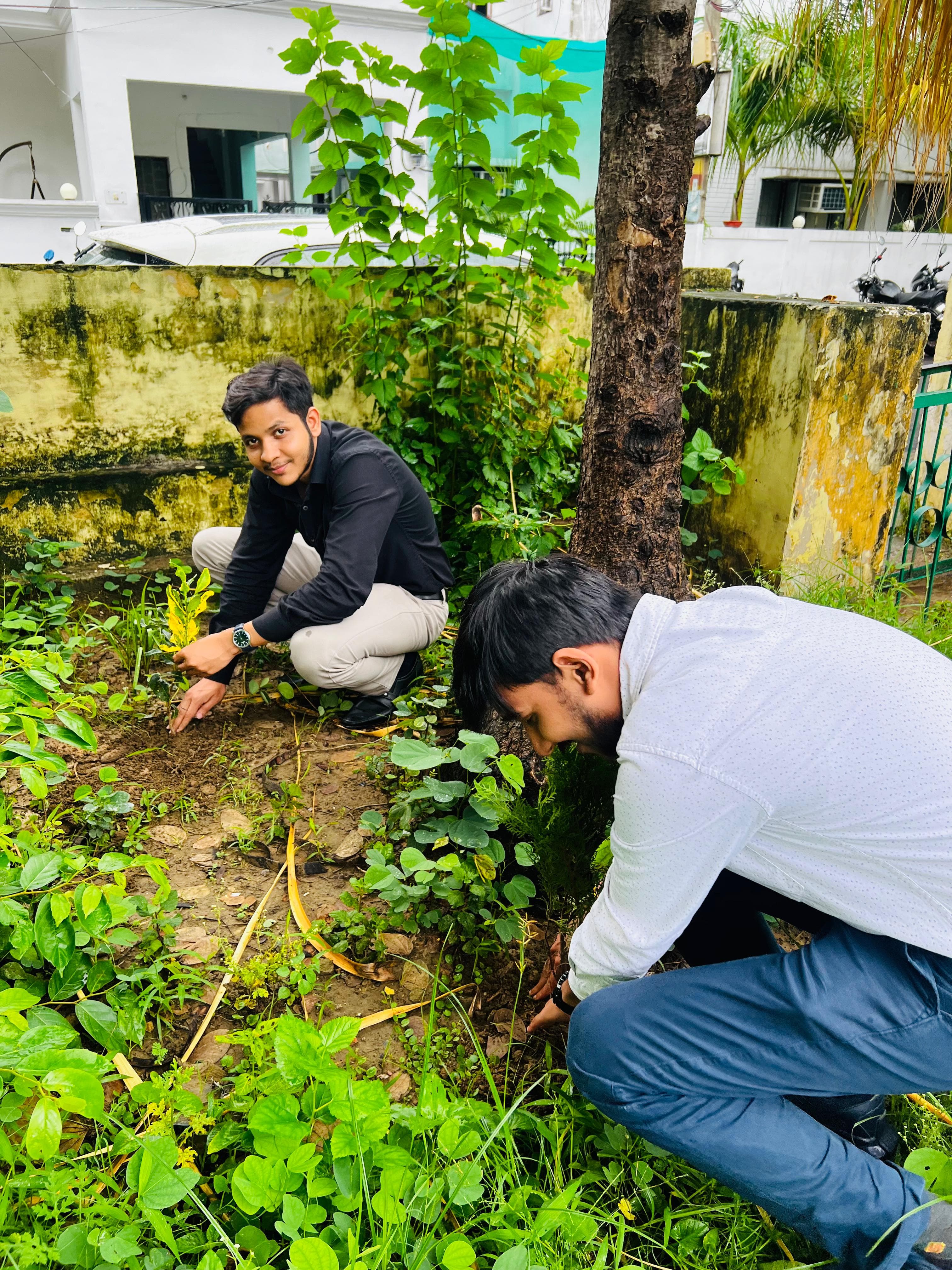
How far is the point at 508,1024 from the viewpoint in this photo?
191cm

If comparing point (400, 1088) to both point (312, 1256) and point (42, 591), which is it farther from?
point (42, 591)

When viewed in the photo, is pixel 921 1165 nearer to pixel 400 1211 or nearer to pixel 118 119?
pixel 400 1211

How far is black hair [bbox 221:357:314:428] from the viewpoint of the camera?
8.56 ft

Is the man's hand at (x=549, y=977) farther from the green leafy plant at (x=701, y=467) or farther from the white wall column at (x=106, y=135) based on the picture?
the white wall column at (x=106, y=135)

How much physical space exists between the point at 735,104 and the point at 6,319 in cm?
1556

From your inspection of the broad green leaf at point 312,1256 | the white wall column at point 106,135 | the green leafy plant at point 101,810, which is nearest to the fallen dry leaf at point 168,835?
the green leafy plant at point 101,810

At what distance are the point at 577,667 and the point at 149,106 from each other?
554 inches

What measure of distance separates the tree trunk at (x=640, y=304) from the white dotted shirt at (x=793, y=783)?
126 centimetres

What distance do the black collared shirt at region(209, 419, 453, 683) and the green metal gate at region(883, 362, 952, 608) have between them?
195 centimetres

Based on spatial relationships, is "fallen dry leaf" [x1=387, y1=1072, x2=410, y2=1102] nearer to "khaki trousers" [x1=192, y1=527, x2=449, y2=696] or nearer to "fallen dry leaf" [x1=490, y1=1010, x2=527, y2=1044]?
"fallen dry leaf" [x1=490, y1=1010, x2=527, y2=1044]

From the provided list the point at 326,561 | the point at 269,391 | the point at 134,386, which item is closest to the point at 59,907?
the point at 326,561

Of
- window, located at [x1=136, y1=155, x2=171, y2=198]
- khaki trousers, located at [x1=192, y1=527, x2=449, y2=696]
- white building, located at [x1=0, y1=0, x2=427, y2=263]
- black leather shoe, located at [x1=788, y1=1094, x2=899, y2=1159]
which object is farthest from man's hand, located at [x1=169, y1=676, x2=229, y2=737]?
window, located at [x1=136, y1=155, x2=171, y2=198]

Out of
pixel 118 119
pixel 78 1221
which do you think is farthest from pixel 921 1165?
pixel 118 119

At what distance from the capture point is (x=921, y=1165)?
61.9 inches
